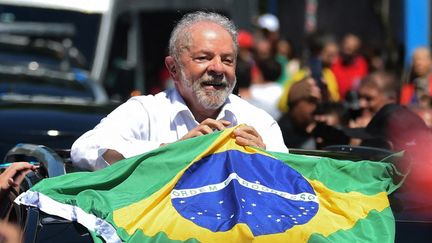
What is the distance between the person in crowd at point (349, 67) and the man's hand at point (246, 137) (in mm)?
9362

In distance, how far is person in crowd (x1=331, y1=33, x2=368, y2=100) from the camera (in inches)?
558

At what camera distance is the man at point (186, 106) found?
4812 mm

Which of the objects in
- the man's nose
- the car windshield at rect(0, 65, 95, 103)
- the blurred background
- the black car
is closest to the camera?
the man's nose

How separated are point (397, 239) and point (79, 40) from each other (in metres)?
10.6

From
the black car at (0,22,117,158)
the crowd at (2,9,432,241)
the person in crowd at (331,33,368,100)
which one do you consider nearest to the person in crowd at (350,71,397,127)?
the crowd at (2,9,432,241)

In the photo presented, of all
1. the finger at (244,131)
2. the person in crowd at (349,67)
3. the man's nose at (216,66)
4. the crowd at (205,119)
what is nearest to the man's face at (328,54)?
the person in crowd at (349,67)

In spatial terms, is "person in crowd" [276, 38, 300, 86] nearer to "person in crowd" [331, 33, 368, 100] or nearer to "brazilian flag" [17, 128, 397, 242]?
"person in crowd" [331, 33, 368, 100]

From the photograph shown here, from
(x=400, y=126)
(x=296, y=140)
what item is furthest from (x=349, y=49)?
(x=400, y=126)

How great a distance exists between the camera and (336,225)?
→ 407 centimetres

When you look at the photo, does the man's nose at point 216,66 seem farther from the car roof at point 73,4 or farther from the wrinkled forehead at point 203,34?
the car roof at point 73,4

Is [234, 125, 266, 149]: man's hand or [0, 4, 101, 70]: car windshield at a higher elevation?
[234, 125, 266, 149]: man's hand

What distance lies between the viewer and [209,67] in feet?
16.6

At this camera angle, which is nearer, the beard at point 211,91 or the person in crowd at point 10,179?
the person in crowd at point 10,179

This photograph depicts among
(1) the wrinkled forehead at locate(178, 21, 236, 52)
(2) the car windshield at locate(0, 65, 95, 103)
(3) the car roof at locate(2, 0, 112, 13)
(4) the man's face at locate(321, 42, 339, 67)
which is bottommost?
(4) the man's face at locate(321, 42, 339, 67)
